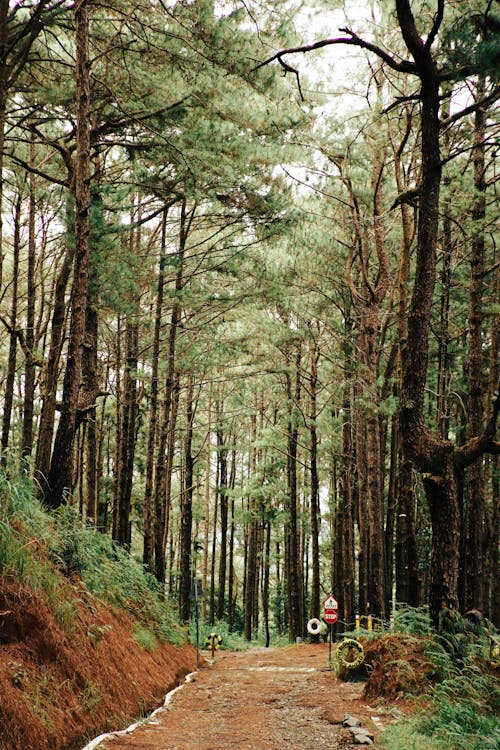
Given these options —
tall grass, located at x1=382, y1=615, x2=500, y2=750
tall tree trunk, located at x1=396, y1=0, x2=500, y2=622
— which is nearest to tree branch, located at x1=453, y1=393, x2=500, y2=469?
tall tree trunk, located at x1=396, y1=0, x2=500, y2=622

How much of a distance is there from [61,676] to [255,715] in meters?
3.28

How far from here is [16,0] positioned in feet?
31.9

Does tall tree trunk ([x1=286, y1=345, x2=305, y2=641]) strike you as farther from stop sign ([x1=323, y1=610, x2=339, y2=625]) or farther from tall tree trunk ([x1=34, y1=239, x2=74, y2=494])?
tall tree trunk ([x1=34, y1=239, x2=74, y2=494])

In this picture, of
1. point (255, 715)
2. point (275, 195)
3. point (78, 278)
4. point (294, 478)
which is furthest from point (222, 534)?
point (255, 715)

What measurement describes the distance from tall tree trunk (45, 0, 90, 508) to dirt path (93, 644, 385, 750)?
3.59m

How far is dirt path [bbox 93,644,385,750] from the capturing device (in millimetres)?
5566

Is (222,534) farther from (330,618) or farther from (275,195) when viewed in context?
(275,195)

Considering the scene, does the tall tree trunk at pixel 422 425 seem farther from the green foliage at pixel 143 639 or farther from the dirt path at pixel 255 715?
the green foliage at pixel 143 639

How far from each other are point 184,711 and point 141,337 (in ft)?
50.4

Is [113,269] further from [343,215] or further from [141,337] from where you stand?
[141,337]

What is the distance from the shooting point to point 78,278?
9.45 meters

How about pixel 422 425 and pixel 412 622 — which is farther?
pixel 412 622

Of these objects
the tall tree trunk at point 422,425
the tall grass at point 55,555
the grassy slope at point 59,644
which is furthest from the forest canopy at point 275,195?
the grassy slope at point 59,644

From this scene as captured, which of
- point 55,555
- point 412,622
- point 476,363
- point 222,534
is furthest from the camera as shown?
point 222,534
